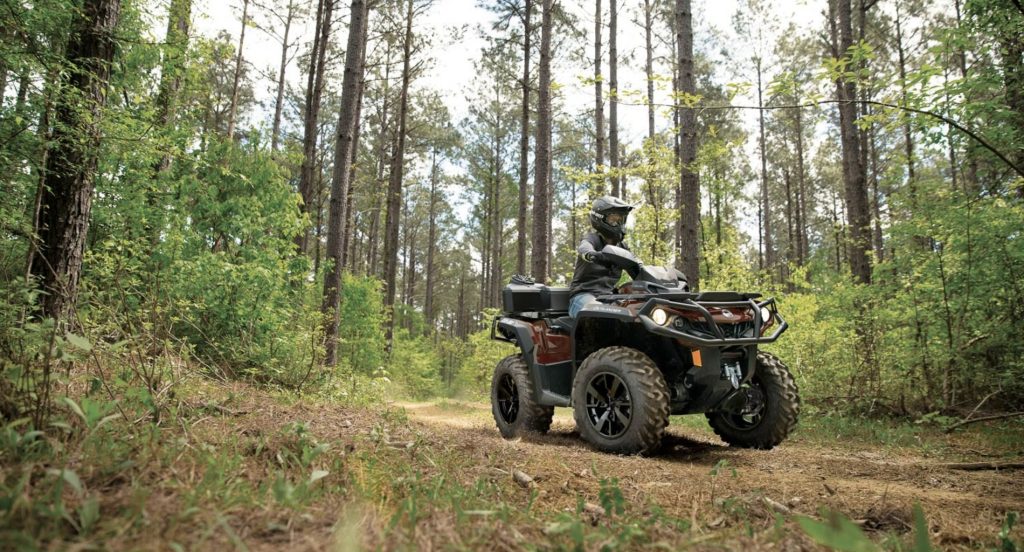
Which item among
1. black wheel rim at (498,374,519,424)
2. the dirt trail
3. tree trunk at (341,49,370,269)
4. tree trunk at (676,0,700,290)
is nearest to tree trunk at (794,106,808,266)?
tree trunk at (676,0,700,290)

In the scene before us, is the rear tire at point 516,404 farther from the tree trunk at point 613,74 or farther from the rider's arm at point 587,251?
the tree trunk at point 613,74

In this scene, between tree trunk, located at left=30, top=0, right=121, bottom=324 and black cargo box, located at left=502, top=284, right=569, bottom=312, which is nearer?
tree trunk, located at left=30, top=0, right=121, bottom=324

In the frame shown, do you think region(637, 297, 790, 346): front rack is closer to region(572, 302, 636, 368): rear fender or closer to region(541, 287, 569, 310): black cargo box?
region(572, 302, 636, 368): rear fender

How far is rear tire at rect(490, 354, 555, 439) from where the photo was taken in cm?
552

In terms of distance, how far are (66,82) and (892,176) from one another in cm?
1042

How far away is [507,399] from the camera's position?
19.9 ft

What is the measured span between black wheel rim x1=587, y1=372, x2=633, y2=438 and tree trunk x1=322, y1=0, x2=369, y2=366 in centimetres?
595

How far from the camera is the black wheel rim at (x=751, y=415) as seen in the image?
4.82 metres

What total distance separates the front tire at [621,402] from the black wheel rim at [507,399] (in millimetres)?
1318

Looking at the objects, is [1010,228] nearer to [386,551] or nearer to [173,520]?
[386,551]

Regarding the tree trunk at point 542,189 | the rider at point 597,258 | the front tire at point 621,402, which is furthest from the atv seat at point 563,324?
the tree trunk at point 542,189

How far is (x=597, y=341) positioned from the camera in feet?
17.4

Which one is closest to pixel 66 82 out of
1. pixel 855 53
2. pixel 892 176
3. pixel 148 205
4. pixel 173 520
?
pixel 148 205

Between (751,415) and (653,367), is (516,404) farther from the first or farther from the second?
(751,415)
